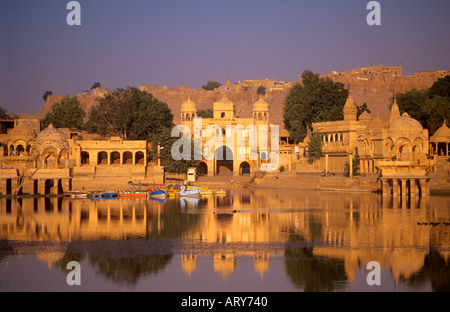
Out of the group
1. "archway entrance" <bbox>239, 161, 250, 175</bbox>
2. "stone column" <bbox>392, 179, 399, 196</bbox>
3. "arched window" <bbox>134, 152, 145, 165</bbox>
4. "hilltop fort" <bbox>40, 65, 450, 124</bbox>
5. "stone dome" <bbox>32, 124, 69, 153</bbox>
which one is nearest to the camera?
"stone column" <bbox>392, 179, 399, 196</bbox>

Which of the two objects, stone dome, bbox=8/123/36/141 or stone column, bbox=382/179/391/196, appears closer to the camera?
stone column, bbox=382/179/391/196

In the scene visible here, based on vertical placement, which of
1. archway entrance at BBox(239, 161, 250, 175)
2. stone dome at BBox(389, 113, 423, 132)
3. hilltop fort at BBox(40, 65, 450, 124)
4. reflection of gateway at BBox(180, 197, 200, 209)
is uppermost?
hilltop fort at BBox(40, 65, 450, 124)

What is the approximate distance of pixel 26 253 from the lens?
32.1m

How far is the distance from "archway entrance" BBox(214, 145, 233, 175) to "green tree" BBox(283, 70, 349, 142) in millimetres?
9576

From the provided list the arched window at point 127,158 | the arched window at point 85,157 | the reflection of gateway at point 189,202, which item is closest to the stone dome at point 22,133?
the arched window at point 85,157

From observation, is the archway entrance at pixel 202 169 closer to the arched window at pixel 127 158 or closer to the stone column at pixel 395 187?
the arched window at pixel 127 158

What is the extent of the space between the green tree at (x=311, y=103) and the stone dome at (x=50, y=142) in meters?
32.7

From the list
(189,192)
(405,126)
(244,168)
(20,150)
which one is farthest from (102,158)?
(405,126)

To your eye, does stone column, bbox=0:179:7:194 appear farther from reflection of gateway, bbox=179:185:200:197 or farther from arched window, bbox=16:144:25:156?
arched window, bbox=16:144:25:156

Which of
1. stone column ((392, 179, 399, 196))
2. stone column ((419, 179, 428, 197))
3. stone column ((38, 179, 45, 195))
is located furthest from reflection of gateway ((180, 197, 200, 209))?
stone column ((419, 179, 428, 197))

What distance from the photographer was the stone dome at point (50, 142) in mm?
64375

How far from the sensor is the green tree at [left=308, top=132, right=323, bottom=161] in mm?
74812

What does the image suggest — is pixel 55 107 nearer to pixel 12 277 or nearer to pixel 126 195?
pixel 126 195
